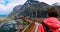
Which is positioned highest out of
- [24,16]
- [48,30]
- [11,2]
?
[11,2]

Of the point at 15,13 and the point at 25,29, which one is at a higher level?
the point at 15,13

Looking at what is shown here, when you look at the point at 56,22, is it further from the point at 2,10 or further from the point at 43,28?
the point at 2,10

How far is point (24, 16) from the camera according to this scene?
265 cm

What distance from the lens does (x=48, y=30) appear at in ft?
8.25

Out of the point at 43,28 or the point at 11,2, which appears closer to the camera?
the point at 43,28

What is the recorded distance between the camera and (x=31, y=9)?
2.65 meters

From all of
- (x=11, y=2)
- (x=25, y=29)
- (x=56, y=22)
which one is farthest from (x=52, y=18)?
A: (x=11, y=2)

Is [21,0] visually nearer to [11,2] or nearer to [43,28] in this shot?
[11,2]

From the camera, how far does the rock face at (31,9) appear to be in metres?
2.64

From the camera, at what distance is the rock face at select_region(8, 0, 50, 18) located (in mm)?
2645

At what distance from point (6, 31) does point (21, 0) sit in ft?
1.54

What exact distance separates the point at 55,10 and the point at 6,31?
713mm

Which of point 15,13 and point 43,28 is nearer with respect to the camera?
point 43,28

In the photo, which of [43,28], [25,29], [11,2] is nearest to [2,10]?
[11,2]
